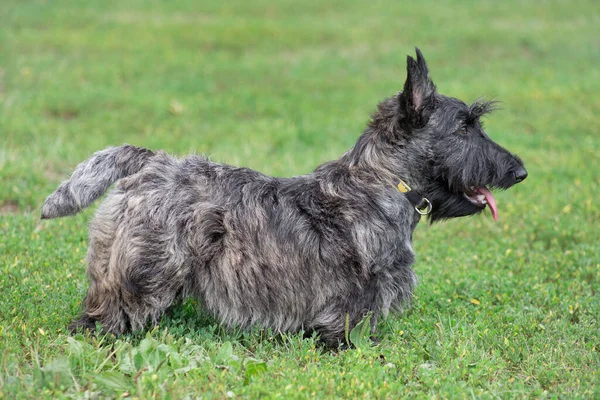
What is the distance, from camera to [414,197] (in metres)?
5.93

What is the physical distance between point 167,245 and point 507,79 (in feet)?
46.6

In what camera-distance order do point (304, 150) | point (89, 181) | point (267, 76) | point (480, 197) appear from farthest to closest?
point (267, 76) → point (304, 150) → point (480, 197) → point (89, 181)

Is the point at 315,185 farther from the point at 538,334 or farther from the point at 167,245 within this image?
the point at 538,334

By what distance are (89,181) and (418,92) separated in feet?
8.79

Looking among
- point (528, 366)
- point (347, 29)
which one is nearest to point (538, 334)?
point (528, 366)

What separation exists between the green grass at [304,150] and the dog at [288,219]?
1.11 feet

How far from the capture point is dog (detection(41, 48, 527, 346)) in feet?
17.6

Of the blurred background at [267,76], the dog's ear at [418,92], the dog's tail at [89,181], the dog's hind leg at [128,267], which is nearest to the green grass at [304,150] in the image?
the blurred background at [267,76]

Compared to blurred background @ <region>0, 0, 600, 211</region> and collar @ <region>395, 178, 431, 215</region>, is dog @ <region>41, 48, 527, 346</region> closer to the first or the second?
collar @ <region>395, 178, 431, 215</region>

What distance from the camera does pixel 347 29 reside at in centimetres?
2156

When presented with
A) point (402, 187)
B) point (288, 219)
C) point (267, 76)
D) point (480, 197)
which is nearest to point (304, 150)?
point (267, 76)

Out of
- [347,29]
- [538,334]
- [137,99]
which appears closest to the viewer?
[538,334]

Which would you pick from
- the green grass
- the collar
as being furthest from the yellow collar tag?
the green grass

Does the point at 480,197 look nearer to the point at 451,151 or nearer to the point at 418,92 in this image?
the point at 451,151
